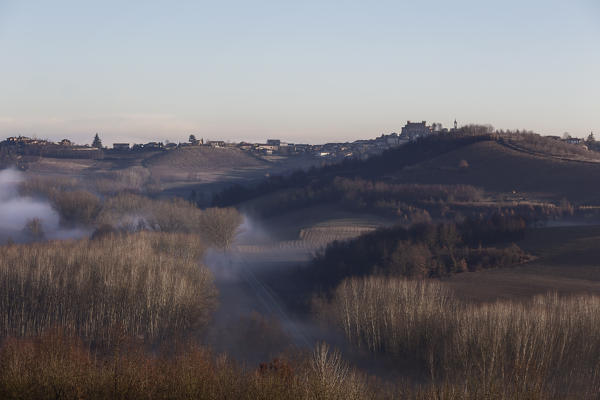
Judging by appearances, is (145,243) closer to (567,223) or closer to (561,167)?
(567,223)

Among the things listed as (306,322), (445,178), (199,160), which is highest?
(199,160)

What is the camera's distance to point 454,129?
152 metres

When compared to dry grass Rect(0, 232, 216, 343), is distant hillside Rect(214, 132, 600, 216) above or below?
above

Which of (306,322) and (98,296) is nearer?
(98,296)

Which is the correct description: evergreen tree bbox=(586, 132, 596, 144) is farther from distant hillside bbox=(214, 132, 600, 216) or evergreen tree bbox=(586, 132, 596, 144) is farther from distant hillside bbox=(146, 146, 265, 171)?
distant hillside bbox=(146, 146, 265, 171)

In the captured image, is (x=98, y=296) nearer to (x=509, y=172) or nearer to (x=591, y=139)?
(x=509, y=172)

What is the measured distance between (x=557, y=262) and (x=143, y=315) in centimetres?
3281

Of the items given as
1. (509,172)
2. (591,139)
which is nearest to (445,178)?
(509,172)

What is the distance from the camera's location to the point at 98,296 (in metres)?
44.0

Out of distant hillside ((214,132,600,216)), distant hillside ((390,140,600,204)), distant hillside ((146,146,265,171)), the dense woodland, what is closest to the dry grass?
the dense woodland

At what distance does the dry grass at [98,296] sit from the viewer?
41969 mm

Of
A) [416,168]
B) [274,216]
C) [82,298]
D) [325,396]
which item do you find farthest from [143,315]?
[416,168]

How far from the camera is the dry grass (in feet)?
138

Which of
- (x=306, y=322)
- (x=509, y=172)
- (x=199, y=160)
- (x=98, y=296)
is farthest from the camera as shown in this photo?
(x=199, y=160)
